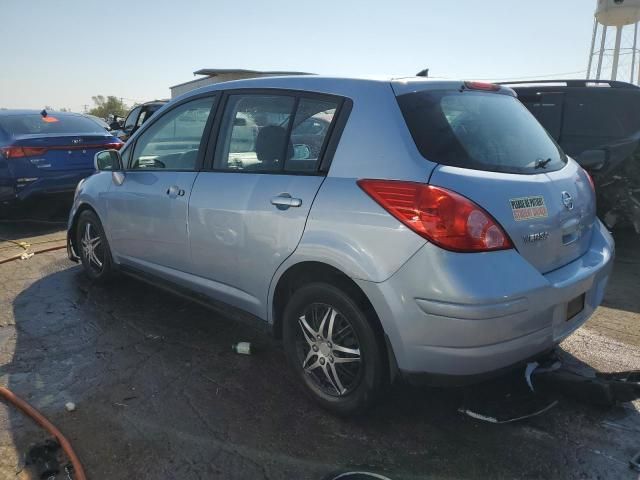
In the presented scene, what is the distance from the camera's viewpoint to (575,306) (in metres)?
2.63

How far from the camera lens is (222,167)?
3322mm

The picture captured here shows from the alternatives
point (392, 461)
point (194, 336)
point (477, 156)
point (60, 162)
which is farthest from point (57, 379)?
point (60, 162)

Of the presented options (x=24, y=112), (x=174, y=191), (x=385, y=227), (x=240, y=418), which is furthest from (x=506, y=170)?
(x=24, y=112)

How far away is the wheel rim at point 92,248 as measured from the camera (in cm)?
472

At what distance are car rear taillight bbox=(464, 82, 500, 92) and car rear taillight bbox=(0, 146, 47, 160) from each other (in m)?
6.38

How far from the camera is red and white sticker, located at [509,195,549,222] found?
7.73 feet

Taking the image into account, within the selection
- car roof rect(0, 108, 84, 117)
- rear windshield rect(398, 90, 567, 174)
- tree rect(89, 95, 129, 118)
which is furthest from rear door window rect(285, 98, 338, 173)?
tree rect(89, 95, 129, 118)

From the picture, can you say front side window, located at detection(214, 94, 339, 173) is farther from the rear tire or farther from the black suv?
the black suv

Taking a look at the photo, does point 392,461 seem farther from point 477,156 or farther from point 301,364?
point 477,156

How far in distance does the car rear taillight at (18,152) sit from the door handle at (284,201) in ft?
18.8

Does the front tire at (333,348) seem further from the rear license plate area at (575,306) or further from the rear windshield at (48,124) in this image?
the rear windshield at (48,124)

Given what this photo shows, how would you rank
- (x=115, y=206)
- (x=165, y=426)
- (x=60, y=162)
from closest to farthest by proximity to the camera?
(x=165, y=426)
(x=115, y=206)
(x=60, y=162)

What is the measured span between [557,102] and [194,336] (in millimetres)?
5054

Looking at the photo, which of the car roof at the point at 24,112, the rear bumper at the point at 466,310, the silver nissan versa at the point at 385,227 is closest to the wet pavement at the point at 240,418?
the silver nissan versa at the point at 385,227
